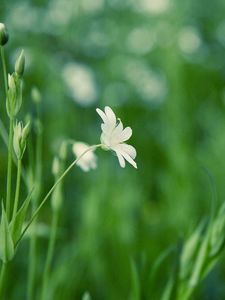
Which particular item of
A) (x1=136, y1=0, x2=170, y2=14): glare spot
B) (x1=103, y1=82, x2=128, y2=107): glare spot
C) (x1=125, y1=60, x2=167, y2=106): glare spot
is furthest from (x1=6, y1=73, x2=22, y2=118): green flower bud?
(x1=136, y1=0, x2=170, y2=14): glare spot

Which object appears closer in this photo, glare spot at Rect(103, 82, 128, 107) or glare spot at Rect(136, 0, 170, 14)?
glare spot at Rect(103, 82, 128, 107)

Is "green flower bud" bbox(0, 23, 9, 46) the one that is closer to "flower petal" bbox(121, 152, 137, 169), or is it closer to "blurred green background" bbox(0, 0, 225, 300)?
"flower petal" bbox(121, 152, 137, 169)

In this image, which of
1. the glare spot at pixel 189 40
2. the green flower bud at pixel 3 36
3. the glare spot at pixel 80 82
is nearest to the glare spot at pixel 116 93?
the glare spot at pixel 80 82

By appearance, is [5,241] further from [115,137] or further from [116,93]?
[116,93]

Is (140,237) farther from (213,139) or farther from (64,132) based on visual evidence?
(64,132)

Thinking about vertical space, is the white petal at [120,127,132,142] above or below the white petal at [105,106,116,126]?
below

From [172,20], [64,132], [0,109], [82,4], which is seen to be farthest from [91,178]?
[172,20]
